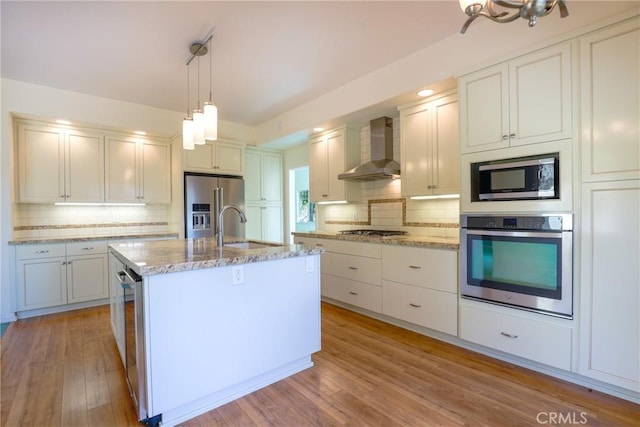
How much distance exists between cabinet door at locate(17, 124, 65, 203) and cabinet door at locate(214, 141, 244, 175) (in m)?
1.85

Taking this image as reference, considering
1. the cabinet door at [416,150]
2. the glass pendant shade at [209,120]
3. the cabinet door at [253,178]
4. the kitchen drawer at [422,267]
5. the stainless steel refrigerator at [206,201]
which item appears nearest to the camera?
the glass pendant shade at [209,120]

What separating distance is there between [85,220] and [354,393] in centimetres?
426

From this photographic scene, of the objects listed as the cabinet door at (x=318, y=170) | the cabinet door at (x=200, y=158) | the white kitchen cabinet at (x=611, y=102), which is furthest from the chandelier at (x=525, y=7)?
the cabinet door at (x=200, y=158)

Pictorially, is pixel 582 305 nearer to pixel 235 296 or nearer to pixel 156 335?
pixel 235 296

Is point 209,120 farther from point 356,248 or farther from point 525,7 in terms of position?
point 356,248

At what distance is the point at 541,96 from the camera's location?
215 centimetres

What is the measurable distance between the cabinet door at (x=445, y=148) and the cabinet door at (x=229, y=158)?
300 cm

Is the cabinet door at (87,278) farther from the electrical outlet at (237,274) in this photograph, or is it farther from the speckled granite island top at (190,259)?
the electrical outlet at (237,274)

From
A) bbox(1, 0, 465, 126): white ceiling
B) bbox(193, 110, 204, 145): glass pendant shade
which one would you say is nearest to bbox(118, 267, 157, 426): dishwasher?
bbox(193, 110, 204, 145): glass pendant shade

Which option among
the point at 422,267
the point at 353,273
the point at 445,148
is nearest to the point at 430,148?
the point at 445,148

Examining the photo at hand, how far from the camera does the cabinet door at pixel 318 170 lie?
4.44 meters

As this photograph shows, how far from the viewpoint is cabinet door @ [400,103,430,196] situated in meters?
3.16

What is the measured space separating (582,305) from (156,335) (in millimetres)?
2568

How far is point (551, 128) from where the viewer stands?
212cm
